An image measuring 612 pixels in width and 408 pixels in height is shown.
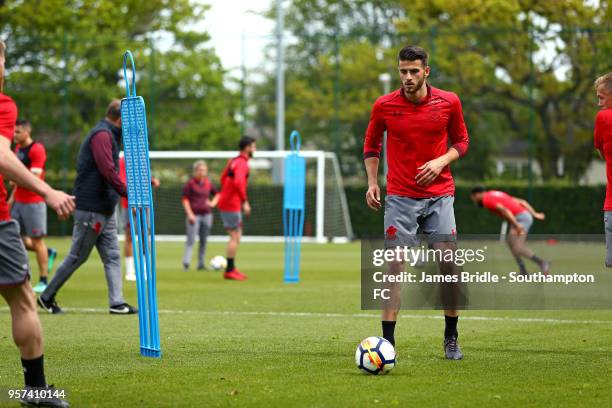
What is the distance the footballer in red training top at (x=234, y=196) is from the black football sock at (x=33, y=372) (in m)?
11.7

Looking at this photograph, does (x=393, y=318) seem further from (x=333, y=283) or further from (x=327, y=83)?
(x=327, y=83)

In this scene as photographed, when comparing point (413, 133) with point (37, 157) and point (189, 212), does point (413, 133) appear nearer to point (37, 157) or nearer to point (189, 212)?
point (37, 157)

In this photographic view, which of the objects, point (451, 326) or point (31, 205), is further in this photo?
point (31, 205)

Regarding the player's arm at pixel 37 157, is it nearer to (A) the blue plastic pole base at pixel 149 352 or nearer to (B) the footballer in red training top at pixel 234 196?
(B) the footballer in red training top at pixel 234 196

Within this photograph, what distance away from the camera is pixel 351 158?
35688 mm

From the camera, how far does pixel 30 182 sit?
5.94 metres

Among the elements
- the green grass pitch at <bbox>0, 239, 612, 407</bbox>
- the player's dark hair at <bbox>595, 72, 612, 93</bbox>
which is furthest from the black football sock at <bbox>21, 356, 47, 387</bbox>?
the player's dark hair at <bbox>595, 72, 612, 93</bbox>

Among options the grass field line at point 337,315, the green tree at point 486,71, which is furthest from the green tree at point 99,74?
the grass field line at point 337,315

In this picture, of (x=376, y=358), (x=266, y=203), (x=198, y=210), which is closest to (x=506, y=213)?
(x=198, y=210)

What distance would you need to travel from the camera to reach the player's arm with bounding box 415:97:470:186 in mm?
8234

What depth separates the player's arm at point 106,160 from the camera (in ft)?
38.4

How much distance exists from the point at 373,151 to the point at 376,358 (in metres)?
1.82

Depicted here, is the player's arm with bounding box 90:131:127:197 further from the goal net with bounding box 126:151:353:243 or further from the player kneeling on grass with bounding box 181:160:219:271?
the goal net with bounding box 126:151:353:243

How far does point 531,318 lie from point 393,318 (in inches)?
158
